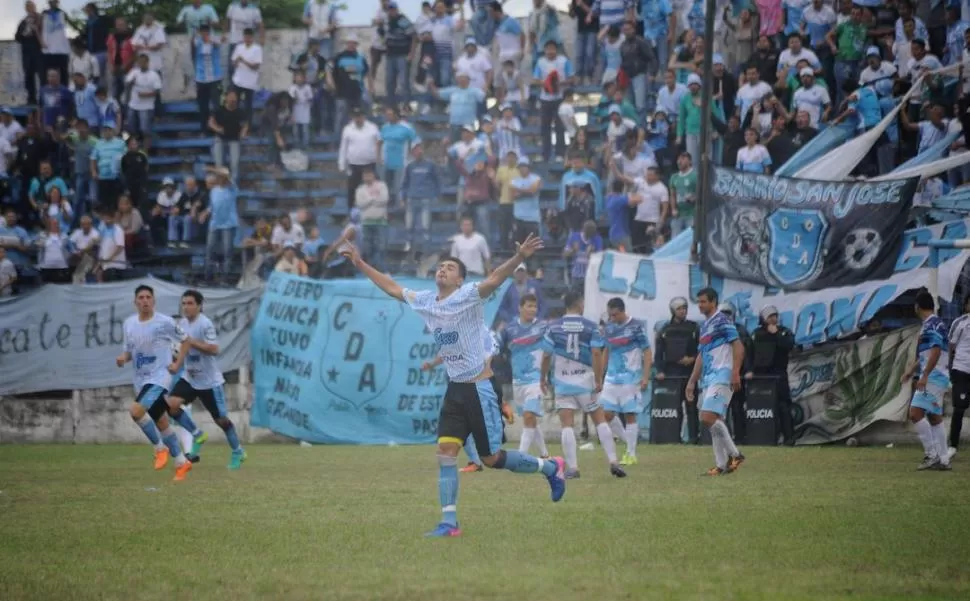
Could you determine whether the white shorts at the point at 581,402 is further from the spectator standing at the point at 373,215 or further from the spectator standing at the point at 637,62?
the spectator standing at the point at 637,62

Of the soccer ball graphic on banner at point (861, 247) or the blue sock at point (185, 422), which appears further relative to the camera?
the soccer ball graphic on banner at point (861, 247)

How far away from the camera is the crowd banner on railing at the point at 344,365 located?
25047 mm

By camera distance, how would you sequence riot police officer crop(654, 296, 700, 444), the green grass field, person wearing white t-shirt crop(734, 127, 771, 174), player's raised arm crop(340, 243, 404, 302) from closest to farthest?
1. the green grass field
2. player's raised arm crop(340, 243, 404, 302)
3. riot police officer crop(654, 296, 700, 444)
4. person wearing white t-shirt crop(734, 127, 771, 174)

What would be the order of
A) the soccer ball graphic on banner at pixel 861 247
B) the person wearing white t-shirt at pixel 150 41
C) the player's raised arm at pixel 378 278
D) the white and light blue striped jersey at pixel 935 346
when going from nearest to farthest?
1. the player's raised arm at pixel 378 278
2. the white and light blue striped jersey at pixel 935 346
3. the soccer ball graphic on banner at pixel 861 247
4. the person wearing white t-shirt at pixel 150 41

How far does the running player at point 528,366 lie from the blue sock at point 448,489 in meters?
7.49

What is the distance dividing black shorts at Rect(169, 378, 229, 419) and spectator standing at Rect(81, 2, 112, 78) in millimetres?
15656

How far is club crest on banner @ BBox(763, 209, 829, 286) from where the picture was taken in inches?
895

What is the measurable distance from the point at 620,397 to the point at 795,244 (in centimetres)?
447

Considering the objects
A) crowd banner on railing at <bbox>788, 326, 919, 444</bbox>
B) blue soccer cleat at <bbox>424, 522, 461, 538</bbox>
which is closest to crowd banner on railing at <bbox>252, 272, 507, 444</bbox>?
crowd banner on railing at <bbox>788, 326, 919, 444</bbox>

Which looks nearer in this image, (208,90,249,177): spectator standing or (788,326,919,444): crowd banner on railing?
(788,326,919,444): crowd banner on railing

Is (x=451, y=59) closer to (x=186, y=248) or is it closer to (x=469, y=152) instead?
(x=469, y=152)

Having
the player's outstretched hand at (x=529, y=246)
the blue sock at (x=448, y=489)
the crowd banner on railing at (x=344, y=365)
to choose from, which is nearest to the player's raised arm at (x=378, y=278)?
the player's outstretched hand at (x=529, y=246)

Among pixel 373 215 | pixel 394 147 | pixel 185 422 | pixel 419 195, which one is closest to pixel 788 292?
pixel 419 195

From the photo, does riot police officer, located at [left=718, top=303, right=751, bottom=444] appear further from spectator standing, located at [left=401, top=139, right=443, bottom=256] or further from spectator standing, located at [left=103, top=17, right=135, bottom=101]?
spectator standing, located at [left=103, top=17, right=135, bottom=101]
